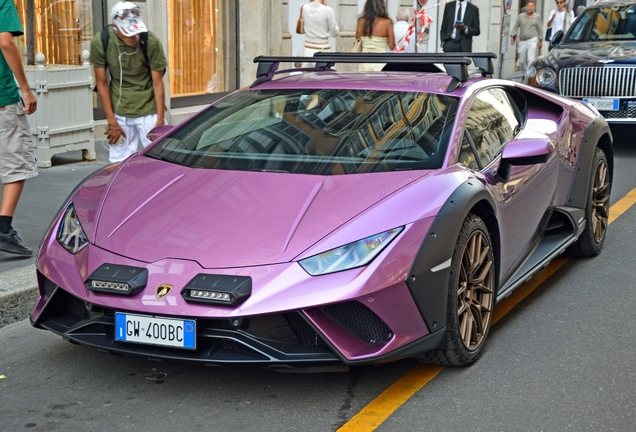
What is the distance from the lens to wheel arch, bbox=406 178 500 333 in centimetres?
385

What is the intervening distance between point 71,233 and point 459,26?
11196 millimetres

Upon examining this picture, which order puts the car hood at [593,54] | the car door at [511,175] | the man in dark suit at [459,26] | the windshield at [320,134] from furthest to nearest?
the man in dark suit at [459,26] < the car hood at [593,54] < the car door at [511,175] < the windshield at [320,134]

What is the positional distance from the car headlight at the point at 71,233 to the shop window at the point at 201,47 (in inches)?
388

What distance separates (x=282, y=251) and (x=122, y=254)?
67 cm

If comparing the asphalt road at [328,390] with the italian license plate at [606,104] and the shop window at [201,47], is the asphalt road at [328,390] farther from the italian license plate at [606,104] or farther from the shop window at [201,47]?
the shop window at [201,47]

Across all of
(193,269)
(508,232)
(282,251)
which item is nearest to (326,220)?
(282,251)

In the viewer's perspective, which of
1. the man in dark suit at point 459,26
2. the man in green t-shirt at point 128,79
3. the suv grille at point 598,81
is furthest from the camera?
the man in dark suit at point 459,26

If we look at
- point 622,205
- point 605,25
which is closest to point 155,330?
point 622,205

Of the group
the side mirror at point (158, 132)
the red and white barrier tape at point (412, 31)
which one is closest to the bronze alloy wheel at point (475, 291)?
the side mirror at point (158, 132)

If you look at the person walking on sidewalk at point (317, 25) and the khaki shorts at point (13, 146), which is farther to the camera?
the person walking on sidewalk at point (317, 25)

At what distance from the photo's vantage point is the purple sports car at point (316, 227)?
12.1 ft

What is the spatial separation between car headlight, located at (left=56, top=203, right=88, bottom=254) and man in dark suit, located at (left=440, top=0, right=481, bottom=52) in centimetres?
1102

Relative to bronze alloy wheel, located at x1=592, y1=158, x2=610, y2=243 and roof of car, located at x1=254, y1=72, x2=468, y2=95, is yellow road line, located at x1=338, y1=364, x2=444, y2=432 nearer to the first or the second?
roof of car, located at x1=254, y1=72, x2=468, y2=95

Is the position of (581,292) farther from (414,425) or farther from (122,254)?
(122,254)
